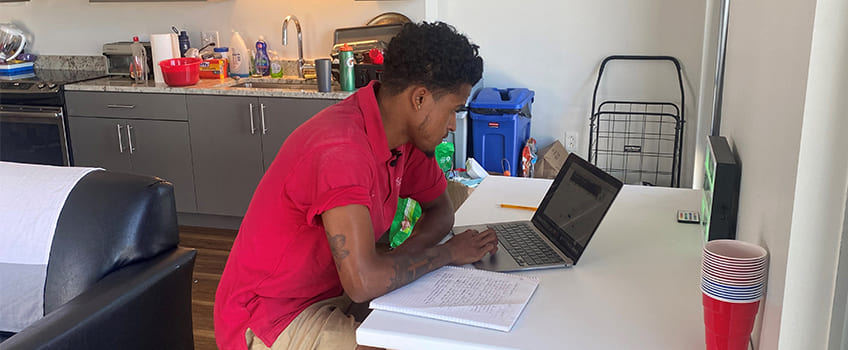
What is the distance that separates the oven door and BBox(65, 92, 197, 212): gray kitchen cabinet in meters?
0.08

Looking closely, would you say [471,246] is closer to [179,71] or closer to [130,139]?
[179,71]

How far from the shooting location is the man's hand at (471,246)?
1.61m

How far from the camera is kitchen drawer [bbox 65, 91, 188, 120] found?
158 inches

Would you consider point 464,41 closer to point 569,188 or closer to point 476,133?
point 569,188

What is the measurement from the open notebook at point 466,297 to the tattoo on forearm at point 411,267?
0.01 m

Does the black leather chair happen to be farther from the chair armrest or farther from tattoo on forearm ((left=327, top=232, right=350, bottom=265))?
tattoo on forearm ((left=327, top=232, right=350, bottom=265))

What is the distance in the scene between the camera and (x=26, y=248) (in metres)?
1.96

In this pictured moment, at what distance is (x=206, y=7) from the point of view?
175 inches

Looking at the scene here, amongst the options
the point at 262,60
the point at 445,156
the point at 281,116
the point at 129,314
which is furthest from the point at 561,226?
the point at 262,60

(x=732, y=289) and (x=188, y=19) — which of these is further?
(x=188, y=19)

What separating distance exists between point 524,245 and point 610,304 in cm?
35

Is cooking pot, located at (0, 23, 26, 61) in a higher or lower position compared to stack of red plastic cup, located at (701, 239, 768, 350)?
higher

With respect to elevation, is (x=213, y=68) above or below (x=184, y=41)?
below

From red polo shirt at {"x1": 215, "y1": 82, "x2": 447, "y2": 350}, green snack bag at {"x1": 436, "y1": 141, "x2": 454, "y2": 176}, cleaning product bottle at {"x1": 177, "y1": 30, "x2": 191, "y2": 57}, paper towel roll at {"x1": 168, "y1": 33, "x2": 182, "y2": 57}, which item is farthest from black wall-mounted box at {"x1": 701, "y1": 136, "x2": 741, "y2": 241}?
cleaning product bottle at {"x1": 177, "y1": 30, "x2": 191, "y2": 57}
